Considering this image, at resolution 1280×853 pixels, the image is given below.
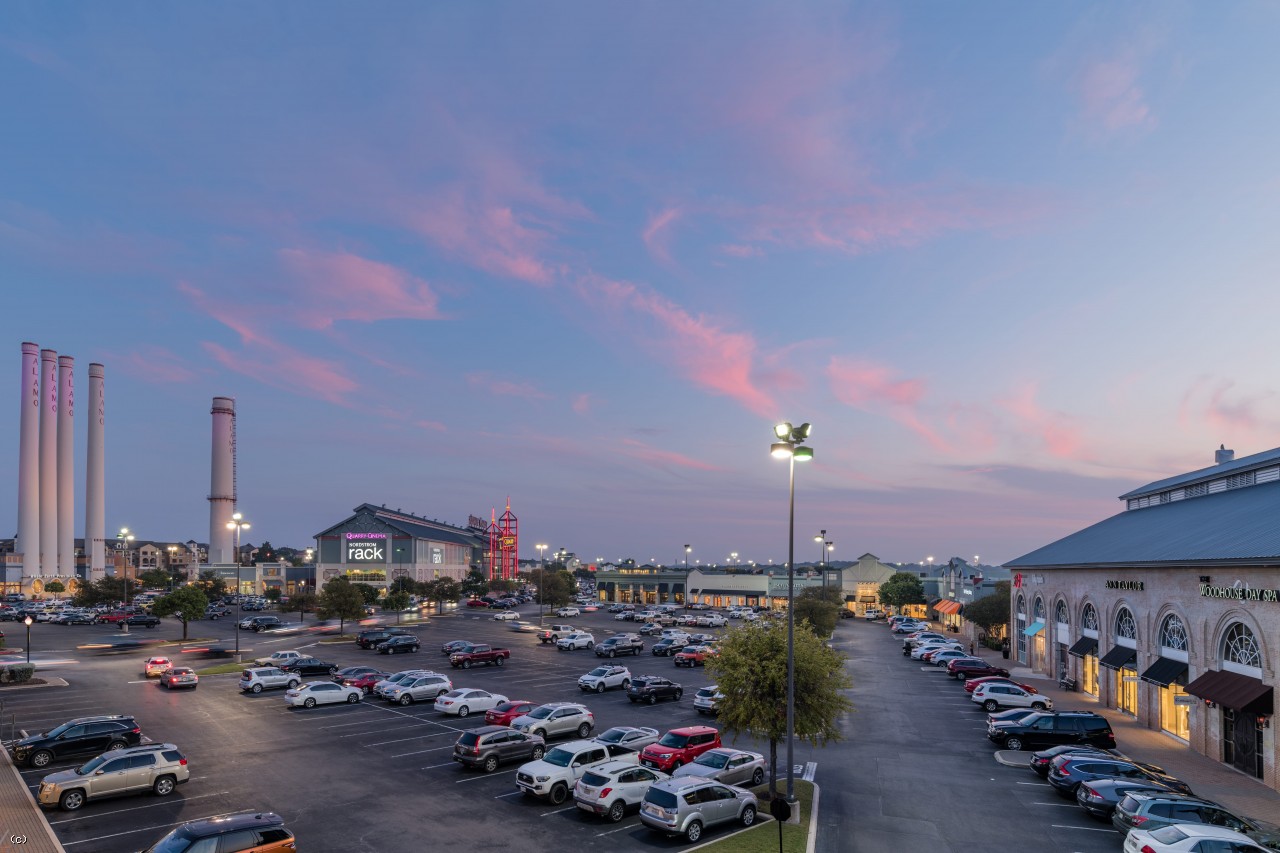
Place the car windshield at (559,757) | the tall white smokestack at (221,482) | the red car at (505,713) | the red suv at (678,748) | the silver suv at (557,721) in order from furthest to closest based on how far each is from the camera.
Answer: the tall white smokestack at (221,482) < the red car at (505,713) < the silver suv at (557,721) < the red suv at (678,748) < the car windshield at (559,757)

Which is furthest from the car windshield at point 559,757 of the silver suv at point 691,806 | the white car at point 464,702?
the white car at point 464,702

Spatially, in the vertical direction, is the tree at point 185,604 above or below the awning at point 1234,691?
below

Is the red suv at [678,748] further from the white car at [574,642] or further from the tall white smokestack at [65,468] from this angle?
the tall white smokestack at [65,468]

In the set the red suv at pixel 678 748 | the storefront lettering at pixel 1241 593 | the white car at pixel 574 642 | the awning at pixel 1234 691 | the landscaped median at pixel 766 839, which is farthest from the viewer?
the white car at pixel 574 642

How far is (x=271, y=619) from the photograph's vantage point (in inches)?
3548

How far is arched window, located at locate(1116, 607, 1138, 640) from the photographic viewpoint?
151ft

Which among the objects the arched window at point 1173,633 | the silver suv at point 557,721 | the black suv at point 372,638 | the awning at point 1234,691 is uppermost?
the arched window at point 1173,633

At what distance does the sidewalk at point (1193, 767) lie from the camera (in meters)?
28.3

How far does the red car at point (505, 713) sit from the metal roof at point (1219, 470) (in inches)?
1652

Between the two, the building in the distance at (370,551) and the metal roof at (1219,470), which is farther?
the building in the distance at (370,551)

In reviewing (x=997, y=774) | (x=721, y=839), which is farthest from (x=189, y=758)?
(x=997, y=774)

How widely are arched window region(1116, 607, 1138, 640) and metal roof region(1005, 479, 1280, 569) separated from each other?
2.87 m

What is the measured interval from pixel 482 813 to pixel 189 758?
13.8 m

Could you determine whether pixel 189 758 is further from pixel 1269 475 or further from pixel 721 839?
pixel 1269 475
